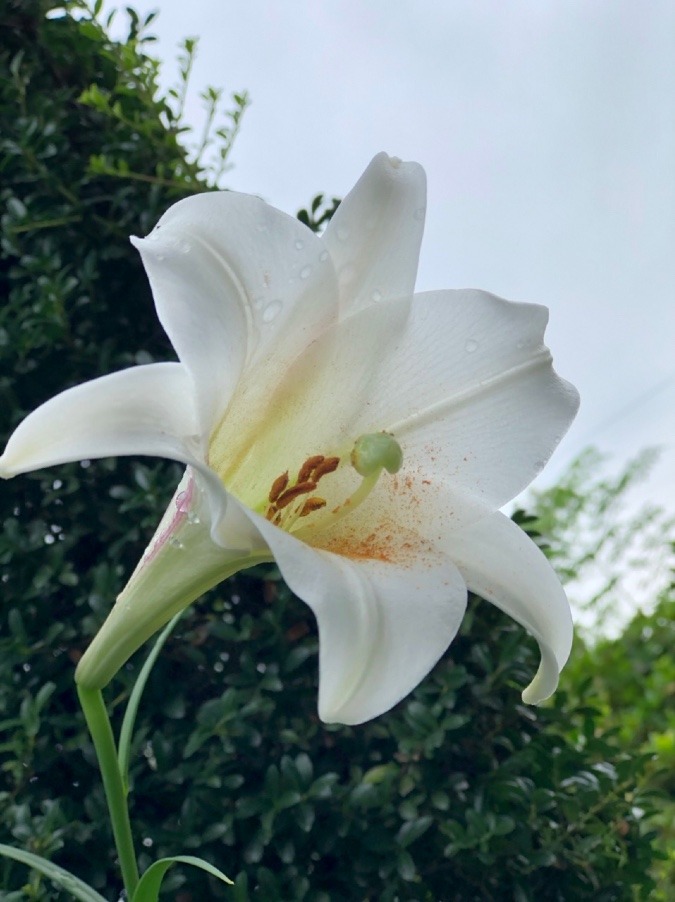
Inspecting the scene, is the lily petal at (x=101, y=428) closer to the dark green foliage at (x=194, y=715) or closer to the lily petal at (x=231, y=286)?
the lily petal at (x=231, y=286)

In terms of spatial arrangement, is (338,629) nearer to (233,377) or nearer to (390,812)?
(233,377)

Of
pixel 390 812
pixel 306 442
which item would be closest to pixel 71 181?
Answer: pixel 306 442

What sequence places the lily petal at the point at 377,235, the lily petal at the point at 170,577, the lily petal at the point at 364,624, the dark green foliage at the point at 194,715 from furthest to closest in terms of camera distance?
the dark green foliage at the point at 194,715 → the lily petal at the point at 377,235 → the lily petal at the point at 170,577 → the lily petal at the point at 364,624

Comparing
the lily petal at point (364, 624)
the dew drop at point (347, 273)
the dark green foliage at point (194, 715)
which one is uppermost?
the dew drop at point (347, 273)

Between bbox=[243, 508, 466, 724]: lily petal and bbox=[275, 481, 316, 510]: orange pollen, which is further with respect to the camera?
bbox=[275, 481, 316, 510]: orange pollen

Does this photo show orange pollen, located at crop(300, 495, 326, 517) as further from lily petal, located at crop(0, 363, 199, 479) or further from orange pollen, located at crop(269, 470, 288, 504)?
lily petal, located at crop(0, 363, 199, 479)

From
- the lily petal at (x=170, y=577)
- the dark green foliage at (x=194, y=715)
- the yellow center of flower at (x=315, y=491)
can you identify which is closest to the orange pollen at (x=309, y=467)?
the yellow center of flower at (x=315, y=491)

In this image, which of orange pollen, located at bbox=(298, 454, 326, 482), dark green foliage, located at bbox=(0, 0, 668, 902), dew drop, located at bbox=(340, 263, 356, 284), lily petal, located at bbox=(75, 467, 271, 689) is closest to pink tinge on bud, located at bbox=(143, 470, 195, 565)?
lily petal, located at bbox=(75, 467, 271, 689)
